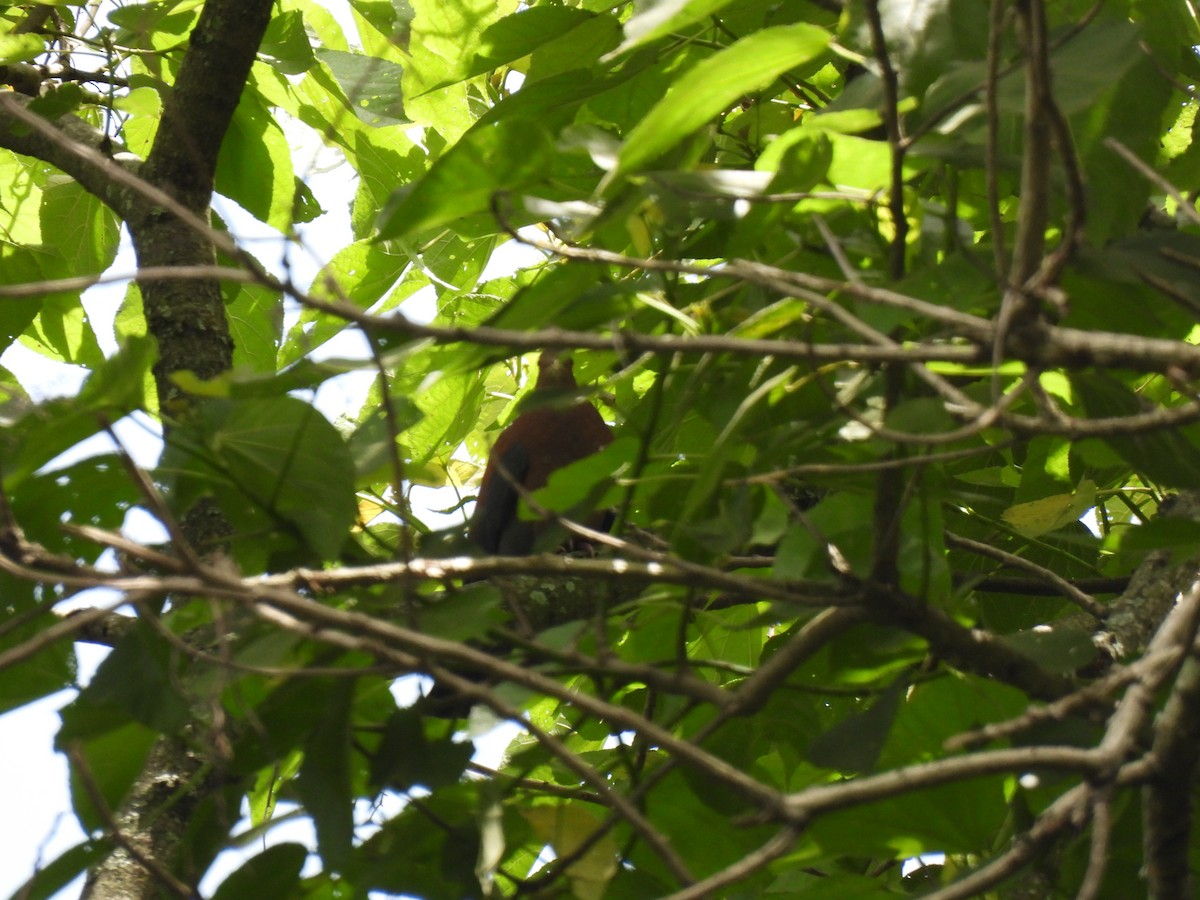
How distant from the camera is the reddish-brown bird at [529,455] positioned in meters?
3.06

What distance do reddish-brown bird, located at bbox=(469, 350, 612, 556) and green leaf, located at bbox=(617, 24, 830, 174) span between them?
2.14 metres

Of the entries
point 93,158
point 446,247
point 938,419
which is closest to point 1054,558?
point 446,247

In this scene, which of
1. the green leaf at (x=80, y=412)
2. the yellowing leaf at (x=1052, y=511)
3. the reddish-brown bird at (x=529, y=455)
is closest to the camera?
the green leaf at (x=80, y=412)

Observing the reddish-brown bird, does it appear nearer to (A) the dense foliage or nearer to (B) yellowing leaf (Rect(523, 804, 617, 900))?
(A) the dense foliage

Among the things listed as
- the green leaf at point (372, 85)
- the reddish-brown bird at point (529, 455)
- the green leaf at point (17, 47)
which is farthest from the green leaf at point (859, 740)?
the reddish-brown bird at point (529, 455)

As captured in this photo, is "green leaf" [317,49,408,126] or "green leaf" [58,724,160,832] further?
"green leaf" [317,49,408,126]

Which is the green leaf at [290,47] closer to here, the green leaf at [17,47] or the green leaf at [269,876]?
the green leaf at [17,47]

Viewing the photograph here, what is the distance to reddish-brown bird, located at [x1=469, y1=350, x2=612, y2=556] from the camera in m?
3.06

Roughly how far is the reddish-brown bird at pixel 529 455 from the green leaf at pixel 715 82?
2.14m

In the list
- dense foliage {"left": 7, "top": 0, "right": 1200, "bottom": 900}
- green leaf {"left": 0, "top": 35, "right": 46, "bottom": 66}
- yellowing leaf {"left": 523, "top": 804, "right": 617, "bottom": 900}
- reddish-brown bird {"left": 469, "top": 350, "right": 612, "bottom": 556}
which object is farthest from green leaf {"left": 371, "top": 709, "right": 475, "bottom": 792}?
reddish-brown bird {"left": 469, "top": 350, "right": 612, "bottom": 556}

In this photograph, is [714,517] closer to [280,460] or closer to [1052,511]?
[280,460]

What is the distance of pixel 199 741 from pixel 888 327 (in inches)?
27.7

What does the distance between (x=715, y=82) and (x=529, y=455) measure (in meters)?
2.48

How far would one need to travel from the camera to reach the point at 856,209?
1.12 metres
